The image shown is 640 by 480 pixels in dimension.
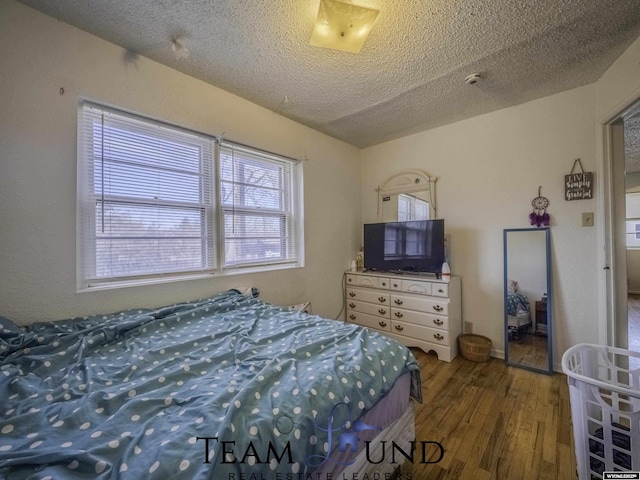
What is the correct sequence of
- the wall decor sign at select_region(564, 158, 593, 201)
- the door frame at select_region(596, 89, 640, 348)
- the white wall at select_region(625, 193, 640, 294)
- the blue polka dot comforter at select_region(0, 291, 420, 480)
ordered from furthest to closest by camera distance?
1. the white wall at select_region(625, 193, 640, 294)
2. the wall decor sign at select_region(564, 158, 593, 201)
3. the door frame at select_region(596, 89, 640, 348)
4. the blue polka dot comforter at select_region(0, 291, 420, 480)

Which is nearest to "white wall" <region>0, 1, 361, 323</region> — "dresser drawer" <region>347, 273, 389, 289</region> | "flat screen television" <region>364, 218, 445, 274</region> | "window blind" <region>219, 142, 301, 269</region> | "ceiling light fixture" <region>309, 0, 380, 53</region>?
"window blind" <region>219, 142, 301, 269</region>

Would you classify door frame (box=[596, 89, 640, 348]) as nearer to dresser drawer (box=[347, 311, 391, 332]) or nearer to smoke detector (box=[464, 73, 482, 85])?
smoke detector (box=[464, 73, 482, 85])

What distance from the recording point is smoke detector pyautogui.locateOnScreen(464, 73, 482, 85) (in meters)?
2.00

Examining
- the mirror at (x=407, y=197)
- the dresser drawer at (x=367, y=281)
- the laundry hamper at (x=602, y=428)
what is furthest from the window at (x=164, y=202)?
the laundry hamper at (x=602, y=428)

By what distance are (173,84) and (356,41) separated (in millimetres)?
1384

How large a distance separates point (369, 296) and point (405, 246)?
719mm

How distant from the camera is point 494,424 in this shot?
1627 millimetres

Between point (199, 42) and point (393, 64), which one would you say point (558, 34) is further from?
point (199, 42)

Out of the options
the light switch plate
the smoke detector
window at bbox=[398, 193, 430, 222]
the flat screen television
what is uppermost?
the smoke detector

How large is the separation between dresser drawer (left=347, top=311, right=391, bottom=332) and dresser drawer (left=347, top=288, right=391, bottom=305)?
18cm

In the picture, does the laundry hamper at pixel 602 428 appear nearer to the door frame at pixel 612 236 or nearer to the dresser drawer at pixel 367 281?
the door frame at pixel 612 236

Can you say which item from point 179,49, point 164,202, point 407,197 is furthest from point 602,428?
point 179,49

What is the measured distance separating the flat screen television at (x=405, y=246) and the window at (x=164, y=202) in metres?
1.20

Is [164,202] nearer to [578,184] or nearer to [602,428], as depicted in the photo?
[602,428]
